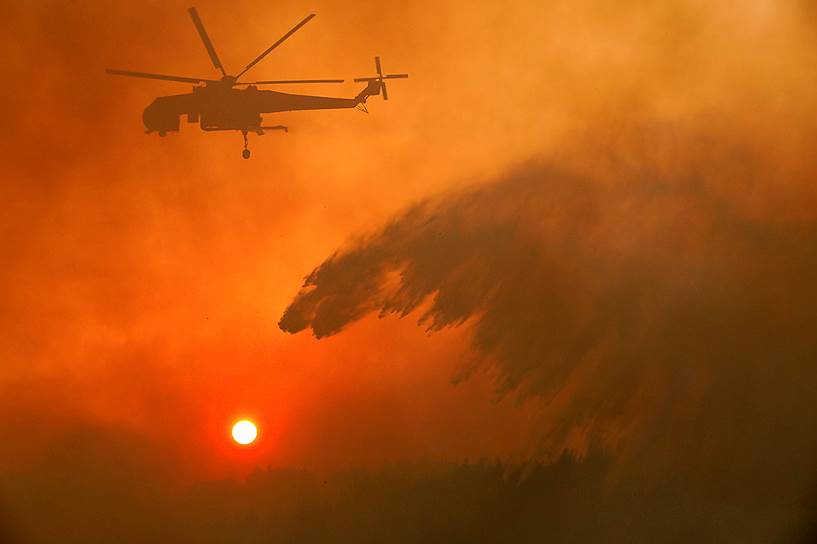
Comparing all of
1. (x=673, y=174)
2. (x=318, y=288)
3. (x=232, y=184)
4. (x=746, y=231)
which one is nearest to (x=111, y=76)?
(x=232, y=184)

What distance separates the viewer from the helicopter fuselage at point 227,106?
10828 millimetres

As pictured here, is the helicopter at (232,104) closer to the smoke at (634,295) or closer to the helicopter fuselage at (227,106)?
the helicopter fuselage at (227,106)

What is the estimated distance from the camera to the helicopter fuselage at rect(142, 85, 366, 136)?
10.8 metres

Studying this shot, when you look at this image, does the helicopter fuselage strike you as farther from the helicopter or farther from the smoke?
the smoke

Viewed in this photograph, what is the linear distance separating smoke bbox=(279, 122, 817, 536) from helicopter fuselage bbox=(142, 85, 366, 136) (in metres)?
2.21

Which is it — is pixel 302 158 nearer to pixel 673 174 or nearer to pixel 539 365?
pixel 539 365

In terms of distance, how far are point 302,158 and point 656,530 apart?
7395mm

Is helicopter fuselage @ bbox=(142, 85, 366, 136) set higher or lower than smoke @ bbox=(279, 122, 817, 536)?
higher

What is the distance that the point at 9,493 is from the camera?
12086mm

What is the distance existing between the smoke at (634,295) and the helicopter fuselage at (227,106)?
7.25 ft

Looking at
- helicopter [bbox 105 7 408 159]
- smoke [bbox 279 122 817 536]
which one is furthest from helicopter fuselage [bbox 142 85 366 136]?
smoke [bbox 279 122 817 536]

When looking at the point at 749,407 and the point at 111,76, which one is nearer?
the point at 111,76

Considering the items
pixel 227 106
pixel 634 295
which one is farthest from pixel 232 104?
pixel 634 295

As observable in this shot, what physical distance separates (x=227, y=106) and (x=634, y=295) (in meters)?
6.47
